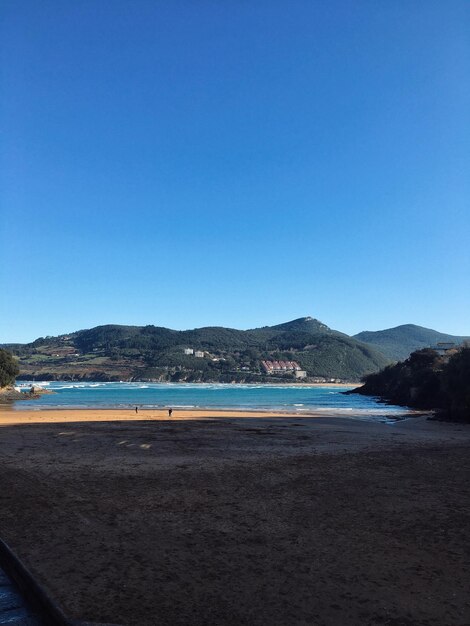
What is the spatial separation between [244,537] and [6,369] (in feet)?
257

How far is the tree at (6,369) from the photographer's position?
2966 inches

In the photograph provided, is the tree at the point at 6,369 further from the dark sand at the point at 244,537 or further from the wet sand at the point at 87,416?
the dark sand at the point at 244,537

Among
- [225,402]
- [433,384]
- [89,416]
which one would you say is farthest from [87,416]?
[433,384]

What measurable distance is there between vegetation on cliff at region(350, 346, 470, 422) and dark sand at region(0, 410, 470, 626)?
28.7 m

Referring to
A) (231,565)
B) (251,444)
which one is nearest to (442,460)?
(251,444)

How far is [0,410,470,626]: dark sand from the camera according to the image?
5.07 meters

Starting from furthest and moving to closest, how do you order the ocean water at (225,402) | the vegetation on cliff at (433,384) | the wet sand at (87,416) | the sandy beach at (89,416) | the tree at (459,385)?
the ocean water at (225,402) < the vegetation on cliff at (433,384) < the tree at (459,385) < the wet sand at (87,416) < the sandy beach at (89,416)

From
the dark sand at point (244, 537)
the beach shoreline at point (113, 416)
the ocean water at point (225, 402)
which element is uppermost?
the dark sand at point (244, 537)

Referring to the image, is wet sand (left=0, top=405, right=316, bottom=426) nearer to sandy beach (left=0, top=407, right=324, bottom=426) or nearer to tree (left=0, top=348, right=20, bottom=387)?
sandy beach (left=0, top=407, right=324, bottom=426)

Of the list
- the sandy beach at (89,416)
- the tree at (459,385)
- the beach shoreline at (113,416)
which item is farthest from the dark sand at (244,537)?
the tree at (459,385)

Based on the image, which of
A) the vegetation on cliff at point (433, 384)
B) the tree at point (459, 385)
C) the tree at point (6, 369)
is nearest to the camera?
the tree at point (459, 385)

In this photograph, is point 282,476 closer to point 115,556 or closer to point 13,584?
point 115,556

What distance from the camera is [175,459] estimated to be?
15688mm

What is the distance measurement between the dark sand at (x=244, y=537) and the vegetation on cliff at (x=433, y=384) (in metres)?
28.7
